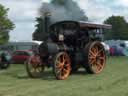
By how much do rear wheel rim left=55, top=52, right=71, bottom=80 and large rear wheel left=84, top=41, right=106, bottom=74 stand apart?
125 cm

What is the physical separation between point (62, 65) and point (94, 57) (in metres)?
2.65

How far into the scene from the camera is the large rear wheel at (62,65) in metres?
18.0

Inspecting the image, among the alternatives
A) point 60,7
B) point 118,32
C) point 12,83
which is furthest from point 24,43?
point 118,32

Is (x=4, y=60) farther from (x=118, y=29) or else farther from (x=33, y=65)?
(x=118, y=29)

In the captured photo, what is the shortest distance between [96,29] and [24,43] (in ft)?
66.6

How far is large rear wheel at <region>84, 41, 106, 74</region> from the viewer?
20.1 m

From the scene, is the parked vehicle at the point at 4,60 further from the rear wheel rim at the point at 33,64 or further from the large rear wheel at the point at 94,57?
the rear wheel rim at the point at 33,64

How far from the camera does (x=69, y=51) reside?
65.3ft

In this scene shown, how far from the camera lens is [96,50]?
69.4 feet

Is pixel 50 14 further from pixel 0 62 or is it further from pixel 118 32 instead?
pixel 118 32

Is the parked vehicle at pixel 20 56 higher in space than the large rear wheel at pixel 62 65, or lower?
lower

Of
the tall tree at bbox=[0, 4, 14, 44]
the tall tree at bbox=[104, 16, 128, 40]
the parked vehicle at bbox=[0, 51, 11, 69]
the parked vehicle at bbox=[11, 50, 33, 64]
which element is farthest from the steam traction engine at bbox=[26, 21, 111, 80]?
the tall tree at bbox=[104, 16, 128, 40]

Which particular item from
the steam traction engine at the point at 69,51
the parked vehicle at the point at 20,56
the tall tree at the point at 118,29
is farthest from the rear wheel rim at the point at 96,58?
the tall tree at the point at 118,29

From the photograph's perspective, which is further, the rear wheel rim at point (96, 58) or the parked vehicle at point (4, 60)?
the parked vehicle at point (4, 60)
